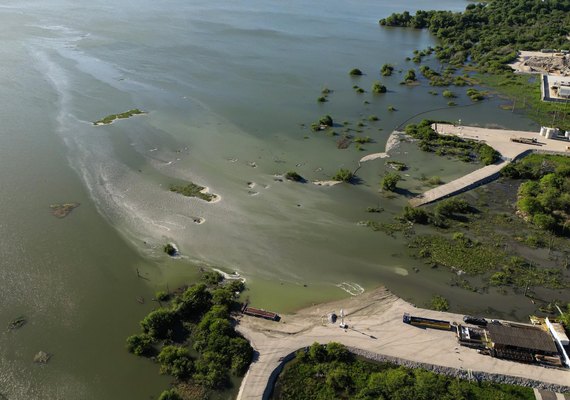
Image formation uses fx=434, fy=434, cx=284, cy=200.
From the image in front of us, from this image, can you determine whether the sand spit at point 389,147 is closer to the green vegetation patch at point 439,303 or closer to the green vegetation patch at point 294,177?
the green vegetation patch at point 294,177

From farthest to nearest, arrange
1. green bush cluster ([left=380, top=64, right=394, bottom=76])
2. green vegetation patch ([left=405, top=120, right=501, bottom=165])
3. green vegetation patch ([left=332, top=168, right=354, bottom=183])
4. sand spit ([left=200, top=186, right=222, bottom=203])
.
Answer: green bush cluster ([left=380, top=64, right=394, bottom=76]) < green vegetation patch ([left=405, top=120, right=501, bottom=165]) < green vegetation patch ([left=332, top=168, right=354, bottom=183]) < sand spit ([left=200, top=186, right=222, bottom=203])

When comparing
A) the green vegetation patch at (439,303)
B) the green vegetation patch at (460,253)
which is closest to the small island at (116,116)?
the green vegetation patch at (460,253)

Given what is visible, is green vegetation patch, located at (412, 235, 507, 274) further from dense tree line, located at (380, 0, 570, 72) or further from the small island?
dense tree line, located at (380, 0, 570, 72)

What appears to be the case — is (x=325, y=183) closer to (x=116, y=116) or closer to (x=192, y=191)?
(x=192, y=191)

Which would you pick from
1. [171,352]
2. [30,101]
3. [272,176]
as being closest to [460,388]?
[171,352]

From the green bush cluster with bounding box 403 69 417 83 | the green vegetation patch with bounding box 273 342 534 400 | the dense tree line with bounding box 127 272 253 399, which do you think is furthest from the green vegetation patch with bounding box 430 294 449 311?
the green bush cluster with bounding box 403 69 417 83

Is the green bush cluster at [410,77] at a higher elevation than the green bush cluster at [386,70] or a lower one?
lower
